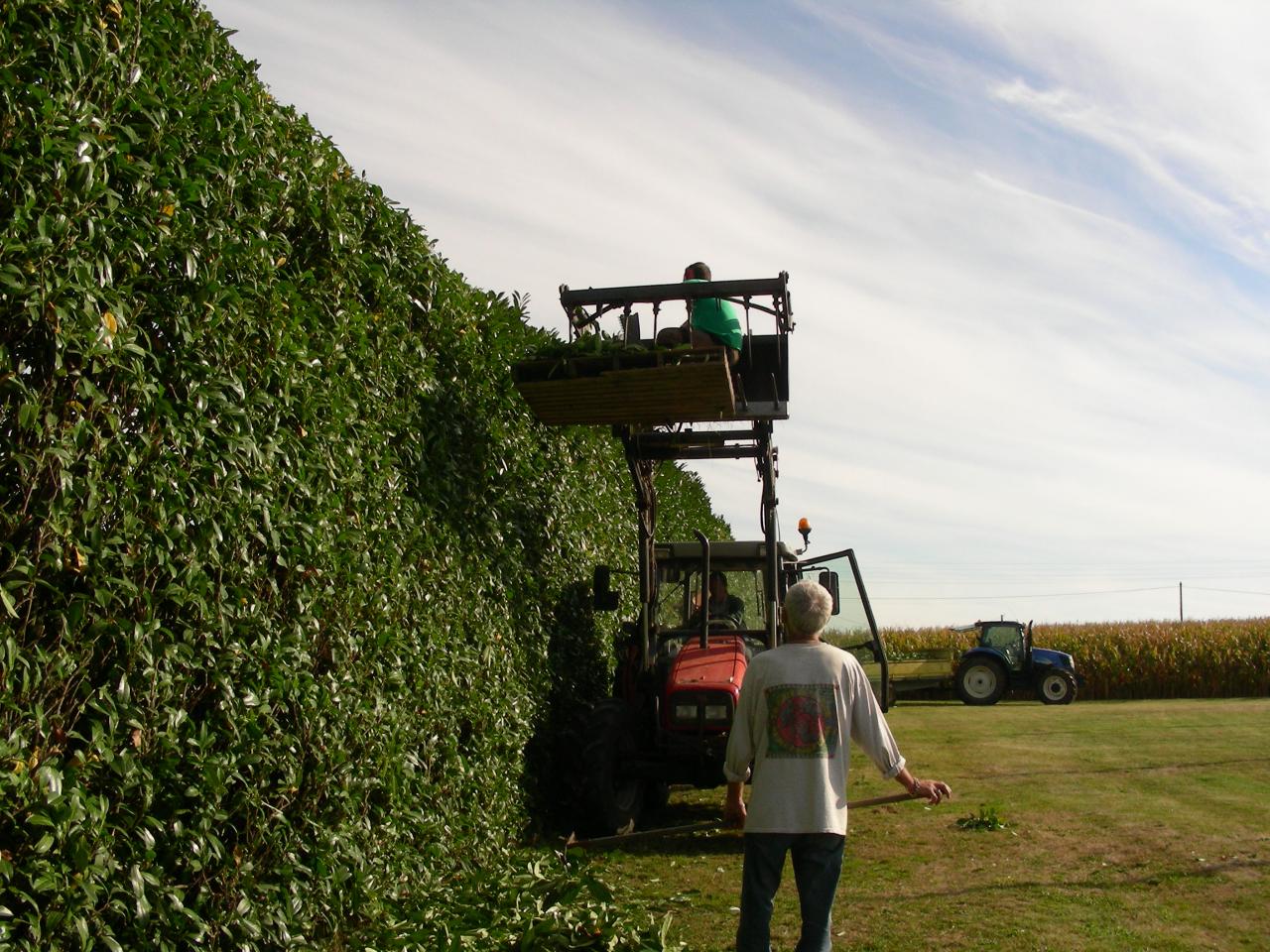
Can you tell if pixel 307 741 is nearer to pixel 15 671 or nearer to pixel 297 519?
pixel 297 519

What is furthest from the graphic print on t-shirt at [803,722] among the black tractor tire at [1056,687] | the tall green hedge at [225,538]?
the black tractor tire at [1056,687]

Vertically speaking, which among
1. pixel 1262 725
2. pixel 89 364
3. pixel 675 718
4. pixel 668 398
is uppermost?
pixel 668 398

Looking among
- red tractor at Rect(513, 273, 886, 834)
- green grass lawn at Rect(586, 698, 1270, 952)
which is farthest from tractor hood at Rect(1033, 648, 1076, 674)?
red tractor at Rect(513, 273, 886, 834)

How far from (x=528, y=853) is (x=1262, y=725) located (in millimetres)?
14396

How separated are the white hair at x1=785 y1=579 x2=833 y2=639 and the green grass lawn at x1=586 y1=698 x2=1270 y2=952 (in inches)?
72.5

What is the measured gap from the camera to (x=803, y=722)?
4328 mm

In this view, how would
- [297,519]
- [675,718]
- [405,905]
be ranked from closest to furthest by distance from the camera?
[297,519] < [405,905] < [675,718]

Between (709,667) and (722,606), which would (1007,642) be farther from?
(709,667)

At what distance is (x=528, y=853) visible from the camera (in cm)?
695

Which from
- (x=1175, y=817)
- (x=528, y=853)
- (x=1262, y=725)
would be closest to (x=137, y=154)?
(x=528, y=853)

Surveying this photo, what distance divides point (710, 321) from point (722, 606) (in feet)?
9.14

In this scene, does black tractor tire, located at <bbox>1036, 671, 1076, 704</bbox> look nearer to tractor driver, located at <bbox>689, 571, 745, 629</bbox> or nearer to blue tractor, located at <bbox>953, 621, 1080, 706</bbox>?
blue tractor, located at <bbox>953, 621, 1080, 706</bbox>

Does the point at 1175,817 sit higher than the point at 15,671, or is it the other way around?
the point at 15,671

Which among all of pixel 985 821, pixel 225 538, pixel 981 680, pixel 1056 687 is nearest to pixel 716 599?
pixel 985 821
